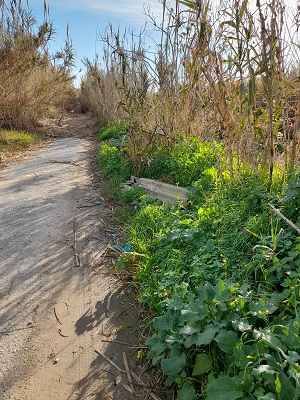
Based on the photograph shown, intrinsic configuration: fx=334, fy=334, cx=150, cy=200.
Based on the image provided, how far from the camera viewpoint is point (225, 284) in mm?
1786

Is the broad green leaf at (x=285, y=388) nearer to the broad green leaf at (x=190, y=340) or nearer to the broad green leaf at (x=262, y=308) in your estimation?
the broad green leaf at (x=262, y=308)

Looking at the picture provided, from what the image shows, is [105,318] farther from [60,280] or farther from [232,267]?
[232,267]

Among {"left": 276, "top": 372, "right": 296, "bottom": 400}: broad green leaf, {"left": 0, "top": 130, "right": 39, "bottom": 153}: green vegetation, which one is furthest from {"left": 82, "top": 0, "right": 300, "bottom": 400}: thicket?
Answer: {"left": 0, "top": 130, "right": 39, "bottom": 153}: green vegetation

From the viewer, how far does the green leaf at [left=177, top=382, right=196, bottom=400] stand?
4.98ft

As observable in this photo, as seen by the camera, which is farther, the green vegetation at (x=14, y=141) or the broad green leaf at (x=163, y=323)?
the green vegetation at (x=14, y=141)

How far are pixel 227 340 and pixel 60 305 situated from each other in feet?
4.09

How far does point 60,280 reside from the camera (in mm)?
2551

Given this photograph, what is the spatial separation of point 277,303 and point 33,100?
9440 mm

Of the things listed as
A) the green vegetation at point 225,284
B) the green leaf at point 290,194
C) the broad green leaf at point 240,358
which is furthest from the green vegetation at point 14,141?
the broad green leaf at point 240,358

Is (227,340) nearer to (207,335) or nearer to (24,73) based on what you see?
(207,335)

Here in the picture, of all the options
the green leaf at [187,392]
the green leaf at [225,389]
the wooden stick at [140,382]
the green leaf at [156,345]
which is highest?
the green leaf at [225,389]

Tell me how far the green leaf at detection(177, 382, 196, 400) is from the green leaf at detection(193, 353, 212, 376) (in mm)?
64

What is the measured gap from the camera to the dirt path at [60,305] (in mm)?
1725

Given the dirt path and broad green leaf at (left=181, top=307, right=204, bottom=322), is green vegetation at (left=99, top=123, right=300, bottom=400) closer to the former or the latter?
broad green leaf at (left=181, top=307, right=204, bottom=322)
